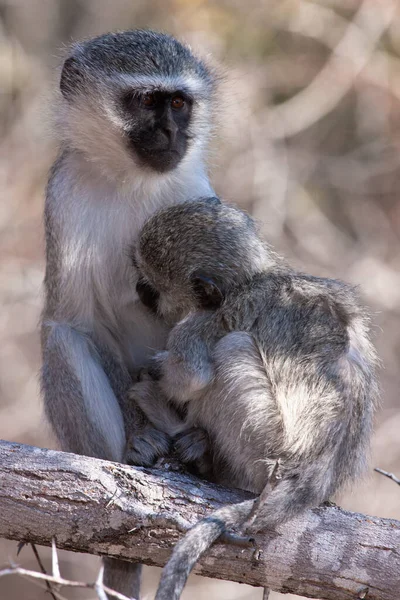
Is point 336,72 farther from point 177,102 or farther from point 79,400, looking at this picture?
point 79,400

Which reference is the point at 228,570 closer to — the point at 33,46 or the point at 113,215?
the point at 113,215

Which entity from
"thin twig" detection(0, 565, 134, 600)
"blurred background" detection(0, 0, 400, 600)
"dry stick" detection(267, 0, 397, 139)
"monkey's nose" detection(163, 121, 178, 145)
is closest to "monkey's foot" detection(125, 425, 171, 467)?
"thin twig" detection(0, 565, 134, 600)

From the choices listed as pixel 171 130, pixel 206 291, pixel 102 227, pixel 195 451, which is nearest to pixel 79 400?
pixel 195 451

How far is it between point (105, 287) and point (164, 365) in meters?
0.75

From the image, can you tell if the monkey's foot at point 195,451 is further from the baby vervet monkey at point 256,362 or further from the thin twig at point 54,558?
the thin twig at point 54,558

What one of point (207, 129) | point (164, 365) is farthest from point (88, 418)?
point (207, 129)

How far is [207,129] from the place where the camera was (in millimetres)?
4934

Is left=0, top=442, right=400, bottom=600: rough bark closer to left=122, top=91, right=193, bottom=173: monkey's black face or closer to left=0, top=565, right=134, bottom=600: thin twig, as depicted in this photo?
left=0, top=565, right=134, bottom=600: thin twig

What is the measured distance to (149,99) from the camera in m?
4.51

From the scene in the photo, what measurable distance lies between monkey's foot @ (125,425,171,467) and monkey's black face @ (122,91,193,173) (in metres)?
1.30

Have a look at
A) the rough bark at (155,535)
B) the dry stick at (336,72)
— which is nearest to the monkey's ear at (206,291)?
the rough bark at (155,535)

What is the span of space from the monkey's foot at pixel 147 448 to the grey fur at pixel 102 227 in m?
0.15

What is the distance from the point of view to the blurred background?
Result: 335 inches

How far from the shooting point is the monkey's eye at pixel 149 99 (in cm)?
450
